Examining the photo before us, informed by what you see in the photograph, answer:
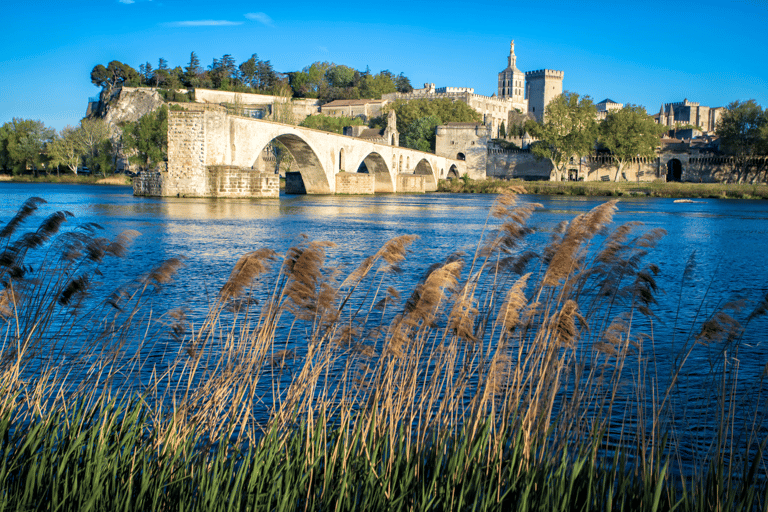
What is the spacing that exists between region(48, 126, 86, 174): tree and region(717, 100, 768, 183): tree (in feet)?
Result: 217

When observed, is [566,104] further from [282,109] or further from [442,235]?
[442,235]

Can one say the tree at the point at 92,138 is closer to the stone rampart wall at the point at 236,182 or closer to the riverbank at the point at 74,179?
the riverbank at the point at 74,179

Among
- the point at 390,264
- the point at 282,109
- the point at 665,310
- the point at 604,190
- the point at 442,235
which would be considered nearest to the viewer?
the point at 390,264

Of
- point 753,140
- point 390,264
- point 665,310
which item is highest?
point 753,140

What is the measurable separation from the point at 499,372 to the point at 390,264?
81 cm

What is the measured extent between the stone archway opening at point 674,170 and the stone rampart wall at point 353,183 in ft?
139

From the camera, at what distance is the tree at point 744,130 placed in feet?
212

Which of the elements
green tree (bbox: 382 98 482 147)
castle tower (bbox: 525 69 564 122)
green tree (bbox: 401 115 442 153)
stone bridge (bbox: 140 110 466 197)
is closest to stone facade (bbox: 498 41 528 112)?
castle tower (bbox: 525 69 564 122)

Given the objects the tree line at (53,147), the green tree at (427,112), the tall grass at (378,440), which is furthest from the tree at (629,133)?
the tall grass at (378,440)

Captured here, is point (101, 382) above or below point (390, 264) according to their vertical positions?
below

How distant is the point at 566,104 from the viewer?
6794 centimetres

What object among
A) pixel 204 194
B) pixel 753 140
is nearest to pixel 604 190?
pixel 753 140

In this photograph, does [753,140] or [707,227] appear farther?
[753,140]

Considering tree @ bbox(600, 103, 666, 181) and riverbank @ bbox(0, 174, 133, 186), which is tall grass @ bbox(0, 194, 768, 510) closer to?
riverbank @ bbox(0, 174, 133, 186)
